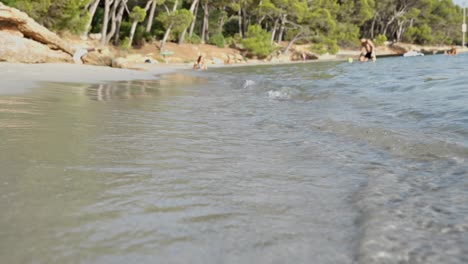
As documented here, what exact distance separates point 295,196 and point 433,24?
7491 cm

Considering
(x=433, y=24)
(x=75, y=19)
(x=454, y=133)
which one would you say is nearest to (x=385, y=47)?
(x=433, y=24)

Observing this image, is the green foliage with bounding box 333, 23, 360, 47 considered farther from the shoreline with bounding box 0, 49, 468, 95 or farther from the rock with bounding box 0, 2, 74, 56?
the shoreline with bounding box 0, 49, 468, 95

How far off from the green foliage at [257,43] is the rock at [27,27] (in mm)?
21738

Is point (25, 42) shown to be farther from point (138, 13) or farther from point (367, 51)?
point (367, 51)

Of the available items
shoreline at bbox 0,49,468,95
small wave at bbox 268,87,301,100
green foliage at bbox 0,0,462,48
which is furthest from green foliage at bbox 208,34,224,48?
small wave at bbox 268,87,301,100

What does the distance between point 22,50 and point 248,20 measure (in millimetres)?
31969

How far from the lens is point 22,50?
1353 cm

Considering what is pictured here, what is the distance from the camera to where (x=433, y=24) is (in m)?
67.8

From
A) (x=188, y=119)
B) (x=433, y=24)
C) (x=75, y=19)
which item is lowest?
(x=188, y=119)

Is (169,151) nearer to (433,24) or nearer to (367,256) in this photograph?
(367,256)

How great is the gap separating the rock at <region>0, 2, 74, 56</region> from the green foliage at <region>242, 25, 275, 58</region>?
21.7 metres

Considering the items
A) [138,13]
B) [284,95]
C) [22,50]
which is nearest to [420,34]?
[138,13]

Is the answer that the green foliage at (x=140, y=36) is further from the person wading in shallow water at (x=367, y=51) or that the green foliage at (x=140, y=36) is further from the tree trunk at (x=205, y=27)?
the person wading in shallow water at (x=367, y=51)

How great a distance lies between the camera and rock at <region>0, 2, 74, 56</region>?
559 inches
